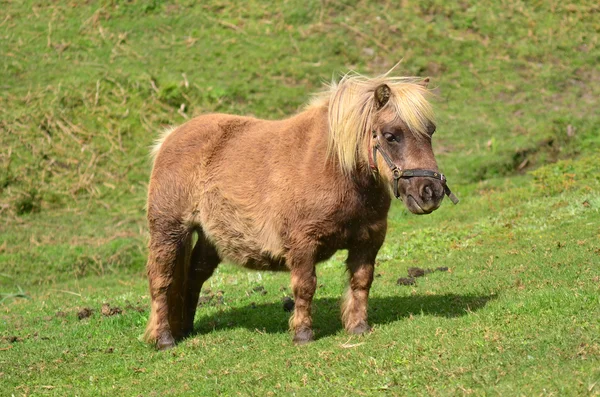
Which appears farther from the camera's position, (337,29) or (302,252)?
(337,29)

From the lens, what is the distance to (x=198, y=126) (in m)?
10.5

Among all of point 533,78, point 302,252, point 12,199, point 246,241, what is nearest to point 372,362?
point 302,252

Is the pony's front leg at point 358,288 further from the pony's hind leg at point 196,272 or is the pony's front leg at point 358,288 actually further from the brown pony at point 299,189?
the pony's hind leg at point 196,272

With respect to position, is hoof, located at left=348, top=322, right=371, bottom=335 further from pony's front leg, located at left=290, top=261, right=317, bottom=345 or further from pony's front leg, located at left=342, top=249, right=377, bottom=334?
pony's front leg, located at left=290, top=261, right=317, bottom=345

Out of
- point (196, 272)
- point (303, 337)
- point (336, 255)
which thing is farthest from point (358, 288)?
point (336, 255)

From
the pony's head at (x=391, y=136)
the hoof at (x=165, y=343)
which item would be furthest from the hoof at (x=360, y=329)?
the hoof at (x=165, y=343)

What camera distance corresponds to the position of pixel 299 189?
8805 millimetres

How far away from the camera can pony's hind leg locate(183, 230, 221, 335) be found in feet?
35.0

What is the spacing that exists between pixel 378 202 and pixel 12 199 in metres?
13.2

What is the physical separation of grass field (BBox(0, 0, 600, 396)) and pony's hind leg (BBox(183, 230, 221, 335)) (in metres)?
0.43

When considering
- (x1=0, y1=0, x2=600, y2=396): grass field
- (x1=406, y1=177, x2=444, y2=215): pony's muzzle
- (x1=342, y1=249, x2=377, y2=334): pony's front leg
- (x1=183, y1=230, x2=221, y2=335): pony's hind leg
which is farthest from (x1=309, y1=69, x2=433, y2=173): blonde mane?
(x1=183, y1=230, x2=221, y2=335): pony's hind leg

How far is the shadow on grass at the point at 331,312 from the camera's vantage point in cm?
943

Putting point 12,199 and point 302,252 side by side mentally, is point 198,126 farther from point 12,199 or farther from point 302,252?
point 12,199

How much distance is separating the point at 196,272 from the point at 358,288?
2.66 m
